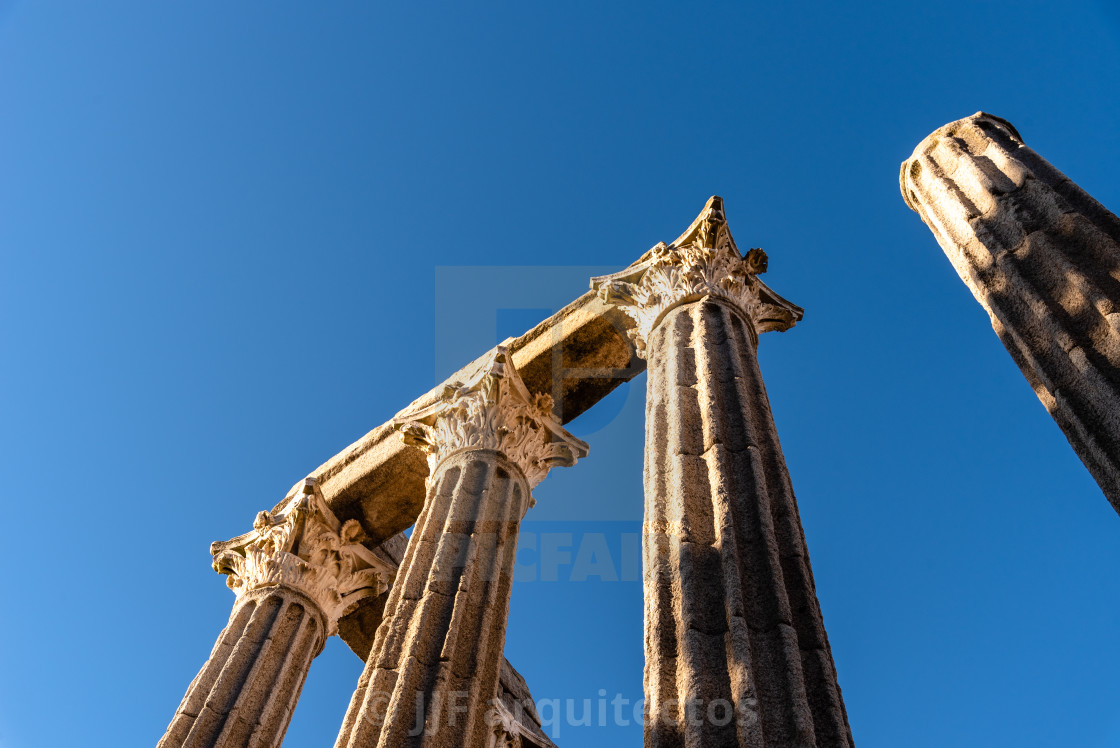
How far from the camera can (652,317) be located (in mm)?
10695

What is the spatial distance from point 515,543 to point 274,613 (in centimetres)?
444

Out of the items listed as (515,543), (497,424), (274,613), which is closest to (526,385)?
(497,424)

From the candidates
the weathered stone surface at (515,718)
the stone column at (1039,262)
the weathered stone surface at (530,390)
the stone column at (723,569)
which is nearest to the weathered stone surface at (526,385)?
the weathered stone surface at (530,390)

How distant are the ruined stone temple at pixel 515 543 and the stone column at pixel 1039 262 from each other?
2070 millimetres

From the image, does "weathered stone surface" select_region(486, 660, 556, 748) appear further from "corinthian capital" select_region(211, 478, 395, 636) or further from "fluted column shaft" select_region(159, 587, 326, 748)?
"fluted column shaft" select_region(159, 587, 326, 748)

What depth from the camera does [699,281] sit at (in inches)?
417

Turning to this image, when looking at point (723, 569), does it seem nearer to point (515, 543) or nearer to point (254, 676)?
point (515, 543)

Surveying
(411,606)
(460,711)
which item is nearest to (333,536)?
(411,606)

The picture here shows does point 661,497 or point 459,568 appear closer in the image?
point 661,497

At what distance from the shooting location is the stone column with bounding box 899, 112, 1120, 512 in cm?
585

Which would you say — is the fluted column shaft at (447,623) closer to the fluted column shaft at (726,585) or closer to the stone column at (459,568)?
the stone column at (459,568)

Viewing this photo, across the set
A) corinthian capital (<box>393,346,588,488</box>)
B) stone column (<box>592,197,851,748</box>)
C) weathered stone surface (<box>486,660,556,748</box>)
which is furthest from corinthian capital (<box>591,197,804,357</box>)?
weathered stone surface (<box>486,660,556,748</box>)

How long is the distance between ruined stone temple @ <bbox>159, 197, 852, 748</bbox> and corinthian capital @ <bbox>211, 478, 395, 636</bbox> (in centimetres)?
3

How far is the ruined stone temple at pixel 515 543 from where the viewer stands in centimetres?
540
